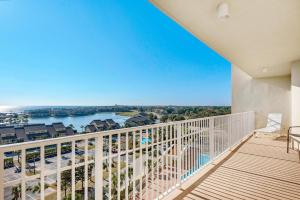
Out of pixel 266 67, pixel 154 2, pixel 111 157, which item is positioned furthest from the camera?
pixel 266 67

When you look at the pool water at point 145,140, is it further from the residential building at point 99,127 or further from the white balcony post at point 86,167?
the white balcony post at point 86,167

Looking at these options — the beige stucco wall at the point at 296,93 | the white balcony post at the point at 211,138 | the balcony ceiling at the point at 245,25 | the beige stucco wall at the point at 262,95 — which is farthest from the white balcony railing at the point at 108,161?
the beige stucco wall at the point at 262,95

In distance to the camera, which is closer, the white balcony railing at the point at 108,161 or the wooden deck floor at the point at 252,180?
the white balcony railing at the point at 108,161

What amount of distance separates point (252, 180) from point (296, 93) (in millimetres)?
3814

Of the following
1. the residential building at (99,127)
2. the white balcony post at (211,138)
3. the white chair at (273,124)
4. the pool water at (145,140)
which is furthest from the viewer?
the white chair at (273,124)

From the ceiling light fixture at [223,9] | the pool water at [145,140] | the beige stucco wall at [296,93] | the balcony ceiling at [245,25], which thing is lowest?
the pool water at [145,140]

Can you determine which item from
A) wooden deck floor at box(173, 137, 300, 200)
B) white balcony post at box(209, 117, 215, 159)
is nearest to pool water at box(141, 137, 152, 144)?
wooden deck floor at box(173, 137, 300, 200)

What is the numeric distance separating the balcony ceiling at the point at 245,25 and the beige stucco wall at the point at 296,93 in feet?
2.31

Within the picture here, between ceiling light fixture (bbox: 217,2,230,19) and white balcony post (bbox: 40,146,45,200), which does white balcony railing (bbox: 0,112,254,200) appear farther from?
ceiling light fixture (bbox: 217,2,230,19)

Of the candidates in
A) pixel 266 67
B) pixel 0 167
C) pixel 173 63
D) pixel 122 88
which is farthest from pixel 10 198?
pixel 173 63

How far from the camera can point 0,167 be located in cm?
110

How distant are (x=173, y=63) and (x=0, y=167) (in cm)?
3376

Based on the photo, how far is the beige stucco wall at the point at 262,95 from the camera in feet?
26.5

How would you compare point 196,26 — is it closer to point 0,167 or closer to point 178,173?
point 178,173
